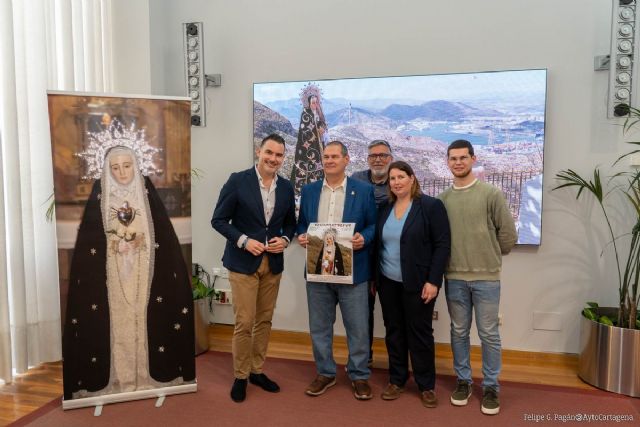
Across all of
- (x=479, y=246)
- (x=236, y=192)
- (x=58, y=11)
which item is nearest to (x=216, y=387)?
(x=236, y=192)

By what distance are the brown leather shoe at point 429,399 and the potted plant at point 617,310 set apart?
113 cm

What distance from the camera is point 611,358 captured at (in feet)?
10.0

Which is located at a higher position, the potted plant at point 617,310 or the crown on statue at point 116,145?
the crown on statue at point 116,145

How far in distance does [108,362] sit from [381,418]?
1605mm

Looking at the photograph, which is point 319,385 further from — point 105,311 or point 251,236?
point 105,311

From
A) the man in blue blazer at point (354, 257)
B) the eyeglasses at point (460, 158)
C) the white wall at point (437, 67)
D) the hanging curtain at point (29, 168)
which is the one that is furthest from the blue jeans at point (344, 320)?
the hanging curtain at point (29, 168)

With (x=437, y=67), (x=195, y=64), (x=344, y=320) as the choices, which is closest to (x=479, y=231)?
(x=344, y=320)

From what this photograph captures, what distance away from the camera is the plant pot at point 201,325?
12.4ft

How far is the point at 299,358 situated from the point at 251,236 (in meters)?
1.30

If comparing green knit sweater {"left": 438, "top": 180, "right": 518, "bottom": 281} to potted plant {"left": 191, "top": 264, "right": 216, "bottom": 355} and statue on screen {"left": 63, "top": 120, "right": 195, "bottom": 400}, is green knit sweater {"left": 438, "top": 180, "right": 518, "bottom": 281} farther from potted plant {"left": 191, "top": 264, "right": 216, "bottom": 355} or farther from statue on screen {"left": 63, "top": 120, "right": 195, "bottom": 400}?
potted plant {"left": 191, "top": 264, "right": 216, "bottom": 355}

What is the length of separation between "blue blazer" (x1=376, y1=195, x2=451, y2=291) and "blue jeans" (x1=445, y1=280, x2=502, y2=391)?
0.17 m

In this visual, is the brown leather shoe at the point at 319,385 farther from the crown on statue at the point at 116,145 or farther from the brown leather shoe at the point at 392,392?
the crown on statue at the point at 116,145

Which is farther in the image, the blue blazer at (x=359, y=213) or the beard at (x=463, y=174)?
the blue blazer at (x=359, y=213)

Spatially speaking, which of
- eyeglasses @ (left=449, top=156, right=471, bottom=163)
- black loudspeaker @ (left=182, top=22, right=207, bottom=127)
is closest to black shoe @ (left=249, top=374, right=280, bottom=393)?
eyeglasses @ (left=449, top=156, right=471, bottom=163)
